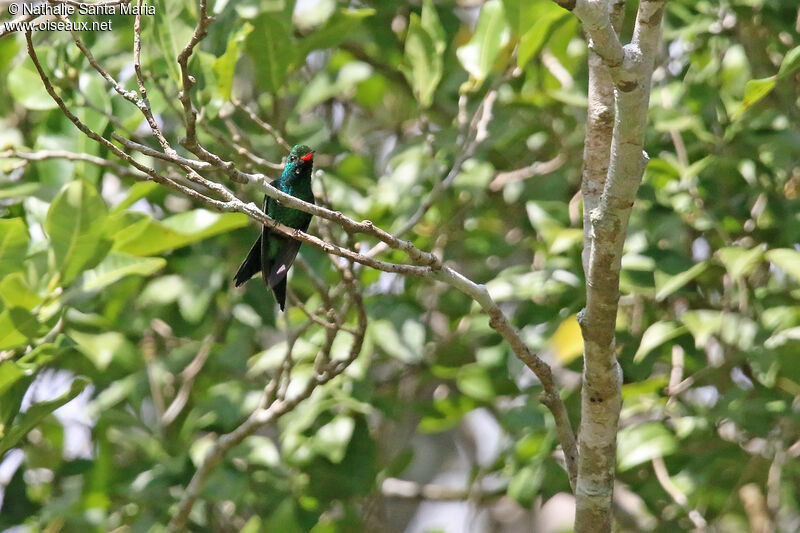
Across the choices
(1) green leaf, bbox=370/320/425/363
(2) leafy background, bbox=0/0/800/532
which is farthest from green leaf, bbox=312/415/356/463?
(1) green leaf, bbox=370/320/425/363

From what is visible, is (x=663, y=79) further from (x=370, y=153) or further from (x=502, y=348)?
(x=370, y=153)

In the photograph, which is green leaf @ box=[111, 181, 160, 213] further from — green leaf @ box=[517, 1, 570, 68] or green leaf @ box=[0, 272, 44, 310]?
green leaf @ box=[517, 1, 570, 68]

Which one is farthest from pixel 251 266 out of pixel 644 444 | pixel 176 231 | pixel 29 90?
pixel 644 444

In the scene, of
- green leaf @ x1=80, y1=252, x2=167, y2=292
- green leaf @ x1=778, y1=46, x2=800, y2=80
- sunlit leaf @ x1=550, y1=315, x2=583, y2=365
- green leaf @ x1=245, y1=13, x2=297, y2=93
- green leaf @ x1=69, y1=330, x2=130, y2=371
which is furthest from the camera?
sunlit leaf @ x1=550, y1=315, x2=583, y2=365

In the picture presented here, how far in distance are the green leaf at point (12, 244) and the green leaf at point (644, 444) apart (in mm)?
2132

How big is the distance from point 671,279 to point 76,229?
1970mm

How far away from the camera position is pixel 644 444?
139 inches

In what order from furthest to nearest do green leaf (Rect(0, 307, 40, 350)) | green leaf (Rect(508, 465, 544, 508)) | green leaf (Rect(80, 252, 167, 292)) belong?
green leaf (Rect(508, 465, 544, 508)), green leaf (Rect(80, 252, 167, 292)), green leaf (Rect(0, 307, 40, 350))

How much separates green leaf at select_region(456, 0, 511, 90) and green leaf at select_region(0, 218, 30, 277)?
1720 millimetres

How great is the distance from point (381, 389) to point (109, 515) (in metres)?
1.29

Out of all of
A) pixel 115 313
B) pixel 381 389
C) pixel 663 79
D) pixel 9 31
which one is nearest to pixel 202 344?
pixel 115 313

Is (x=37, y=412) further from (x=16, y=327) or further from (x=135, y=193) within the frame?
(x=135, y=193)

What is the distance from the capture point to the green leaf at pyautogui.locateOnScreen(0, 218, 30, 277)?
10.2 feet

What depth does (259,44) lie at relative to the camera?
3.80 metres
